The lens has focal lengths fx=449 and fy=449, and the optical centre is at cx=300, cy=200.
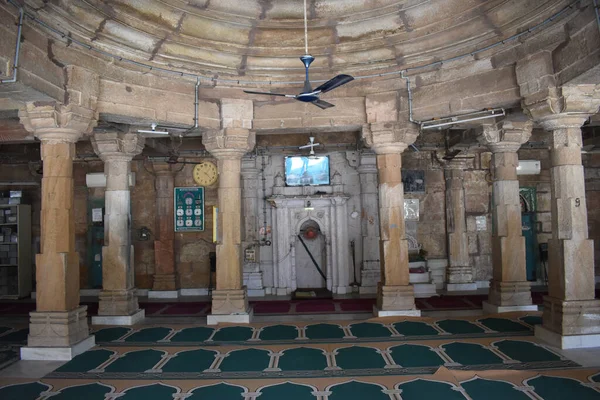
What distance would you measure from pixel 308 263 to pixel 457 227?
3577 mm

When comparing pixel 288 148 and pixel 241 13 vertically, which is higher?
pixel 241 13

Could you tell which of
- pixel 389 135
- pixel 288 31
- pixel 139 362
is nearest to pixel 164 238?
pixel 139 362

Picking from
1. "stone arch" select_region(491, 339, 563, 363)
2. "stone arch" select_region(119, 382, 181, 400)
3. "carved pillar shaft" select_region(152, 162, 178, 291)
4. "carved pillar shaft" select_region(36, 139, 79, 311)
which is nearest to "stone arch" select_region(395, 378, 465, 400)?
"stone arch" select_region(491, 339, 563, 363)

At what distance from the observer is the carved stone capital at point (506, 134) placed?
7293 mm

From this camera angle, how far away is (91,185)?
10477mm

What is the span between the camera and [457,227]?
10.4 meters

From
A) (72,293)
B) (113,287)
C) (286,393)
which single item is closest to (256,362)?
(286,393)

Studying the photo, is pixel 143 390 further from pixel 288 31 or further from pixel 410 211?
pixel 410 211

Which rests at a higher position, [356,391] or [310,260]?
[310,260]

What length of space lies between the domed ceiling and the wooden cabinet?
6439mm

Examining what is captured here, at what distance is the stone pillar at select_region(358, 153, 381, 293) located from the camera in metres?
10.1

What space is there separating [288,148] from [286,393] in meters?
6.57

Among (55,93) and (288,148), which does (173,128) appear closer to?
(55,93)

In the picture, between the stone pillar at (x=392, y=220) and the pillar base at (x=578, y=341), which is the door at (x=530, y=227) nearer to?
the stone pillar at (x=392, y=220)
